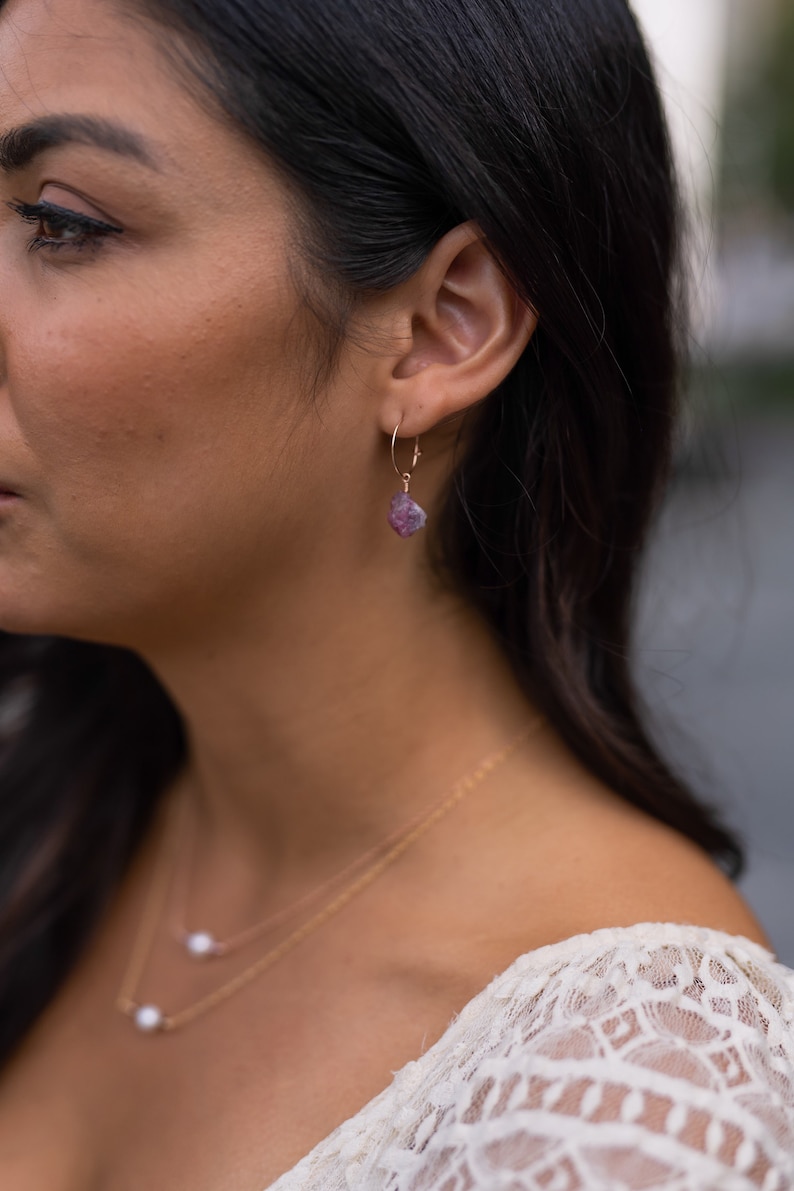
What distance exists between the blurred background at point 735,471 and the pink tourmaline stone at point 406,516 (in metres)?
0.51

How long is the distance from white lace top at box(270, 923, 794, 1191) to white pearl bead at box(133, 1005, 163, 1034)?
49 cm

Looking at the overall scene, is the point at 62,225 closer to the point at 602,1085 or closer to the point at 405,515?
the point at 405,515

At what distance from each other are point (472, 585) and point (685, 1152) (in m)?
0.93

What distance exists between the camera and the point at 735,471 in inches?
93.3

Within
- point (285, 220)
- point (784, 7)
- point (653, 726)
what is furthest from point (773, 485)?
point (285, 220)

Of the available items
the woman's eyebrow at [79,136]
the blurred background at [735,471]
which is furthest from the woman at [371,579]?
the blurred background at [735,471]

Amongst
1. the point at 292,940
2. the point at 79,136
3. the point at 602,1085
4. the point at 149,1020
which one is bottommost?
the point at 149,1020

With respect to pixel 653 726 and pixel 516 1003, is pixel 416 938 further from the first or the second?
pixel 653 726

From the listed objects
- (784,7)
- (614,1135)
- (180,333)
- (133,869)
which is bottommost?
(133,869)

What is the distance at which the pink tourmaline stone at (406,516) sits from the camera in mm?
1661

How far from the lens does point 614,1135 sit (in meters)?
1.19

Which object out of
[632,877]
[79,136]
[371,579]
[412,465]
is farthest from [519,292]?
[632,877]

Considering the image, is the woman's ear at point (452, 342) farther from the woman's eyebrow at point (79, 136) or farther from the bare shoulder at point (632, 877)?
the bare shoulder at point (632, 877)

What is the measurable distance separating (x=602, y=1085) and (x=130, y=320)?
1.01 meters
